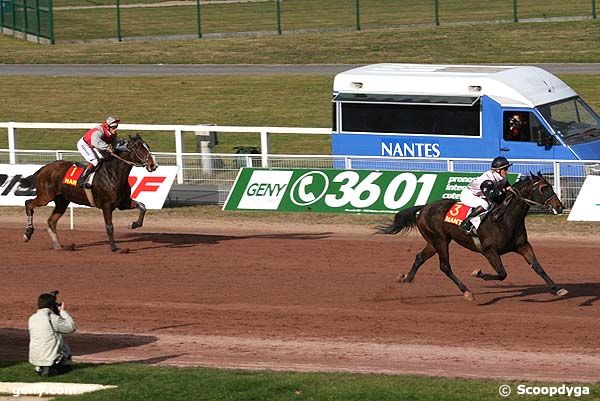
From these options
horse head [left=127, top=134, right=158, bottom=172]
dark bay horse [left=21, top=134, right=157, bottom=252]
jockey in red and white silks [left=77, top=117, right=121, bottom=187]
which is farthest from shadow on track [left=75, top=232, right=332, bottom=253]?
horse head [left=127, top=134, right=158, bottom=172]

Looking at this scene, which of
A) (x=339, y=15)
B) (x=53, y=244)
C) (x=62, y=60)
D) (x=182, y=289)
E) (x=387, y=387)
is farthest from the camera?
(x=339, y=15)

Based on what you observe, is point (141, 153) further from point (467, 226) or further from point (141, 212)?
point (467, 226)

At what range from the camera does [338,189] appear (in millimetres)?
23797

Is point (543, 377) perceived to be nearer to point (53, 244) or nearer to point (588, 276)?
point (588, 276)

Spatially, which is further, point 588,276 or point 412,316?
point 588,276

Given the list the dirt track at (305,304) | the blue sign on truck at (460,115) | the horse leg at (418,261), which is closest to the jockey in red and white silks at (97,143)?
the dirt track at (305,304)

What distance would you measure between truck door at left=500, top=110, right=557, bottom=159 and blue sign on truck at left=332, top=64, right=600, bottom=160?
0.02m

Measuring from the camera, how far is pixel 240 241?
72.4 ft

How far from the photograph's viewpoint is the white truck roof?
79.0ft

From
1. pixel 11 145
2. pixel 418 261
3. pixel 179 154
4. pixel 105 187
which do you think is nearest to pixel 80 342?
pixel 418 261

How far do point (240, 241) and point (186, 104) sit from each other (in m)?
18.3

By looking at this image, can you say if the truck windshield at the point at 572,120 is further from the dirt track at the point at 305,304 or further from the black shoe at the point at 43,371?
the black shoe at the point at 43,371

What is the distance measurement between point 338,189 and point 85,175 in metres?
4.89

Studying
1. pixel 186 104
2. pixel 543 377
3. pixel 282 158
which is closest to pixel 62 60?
pixel 186 104
